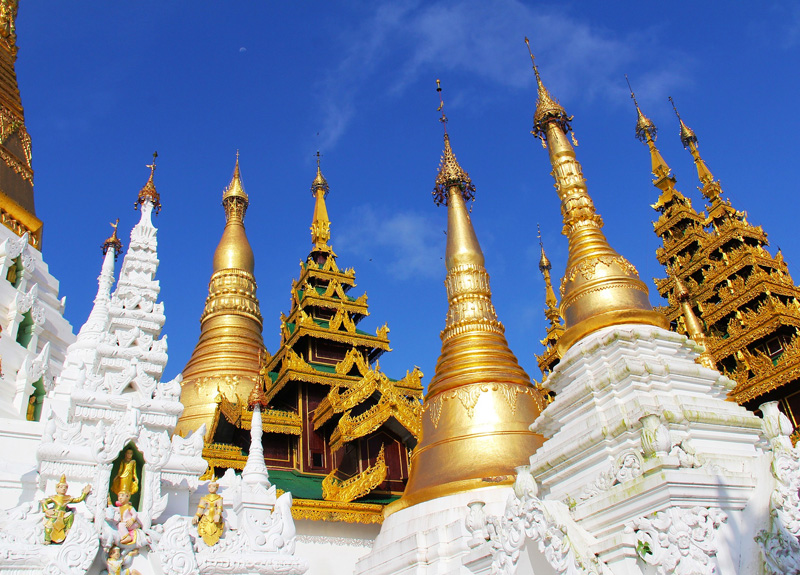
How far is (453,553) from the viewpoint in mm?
8820

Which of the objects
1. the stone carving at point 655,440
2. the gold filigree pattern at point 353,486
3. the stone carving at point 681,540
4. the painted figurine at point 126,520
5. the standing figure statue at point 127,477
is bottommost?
the stone carving at point 681,540

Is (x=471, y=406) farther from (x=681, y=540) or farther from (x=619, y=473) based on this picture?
(x=681, y=540)

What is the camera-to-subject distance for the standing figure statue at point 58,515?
259 inches

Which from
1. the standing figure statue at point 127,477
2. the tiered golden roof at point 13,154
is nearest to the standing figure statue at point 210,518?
the standing figure statue at point 127,477

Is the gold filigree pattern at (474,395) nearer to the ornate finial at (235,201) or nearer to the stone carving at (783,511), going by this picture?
the stone carving at (783,511)

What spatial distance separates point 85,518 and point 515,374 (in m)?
6.75

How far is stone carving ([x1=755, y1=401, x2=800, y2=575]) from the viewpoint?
4.74m

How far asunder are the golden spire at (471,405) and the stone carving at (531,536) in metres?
3.40

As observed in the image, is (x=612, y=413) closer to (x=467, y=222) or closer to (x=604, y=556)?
(x=604, y=556)

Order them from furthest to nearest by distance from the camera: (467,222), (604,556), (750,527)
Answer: (467,222) < (604,556) < (750,527)

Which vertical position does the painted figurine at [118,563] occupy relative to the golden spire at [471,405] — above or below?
below

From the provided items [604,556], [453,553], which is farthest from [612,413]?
[453,553]

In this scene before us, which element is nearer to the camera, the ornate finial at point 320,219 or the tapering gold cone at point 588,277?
the tapering gold cone at point 588,277

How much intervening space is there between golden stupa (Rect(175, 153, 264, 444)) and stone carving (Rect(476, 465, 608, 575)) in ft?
34.9
